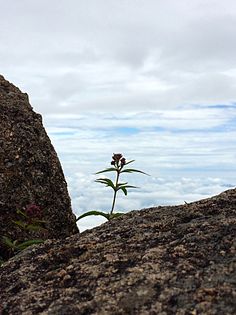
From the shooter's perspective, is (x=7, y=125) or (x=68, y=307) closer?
(x=68, y=307)

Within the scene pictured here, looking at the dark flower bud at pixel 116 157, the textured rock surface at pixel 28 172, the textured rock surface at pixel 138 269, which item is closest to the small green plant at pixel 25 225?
the textured rock surface at pixel 28 172

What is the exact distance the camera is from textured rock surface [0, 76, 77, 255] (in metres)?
5.83

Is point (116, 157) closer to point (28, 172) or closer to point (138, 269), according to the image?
point (28, 172)

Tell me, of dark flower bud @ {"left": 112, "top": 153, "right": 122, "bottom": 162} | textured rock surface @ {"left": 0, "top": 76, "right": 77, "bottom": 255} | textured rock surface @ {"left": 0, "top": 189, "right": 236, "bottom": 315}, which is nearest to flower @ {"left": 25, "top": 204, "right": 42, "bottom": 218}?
textured rock surface @ {"left": 0, "top": 76, "right": 77, "bottom": 255}

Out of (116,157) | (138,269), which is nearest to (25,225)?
(116,157)

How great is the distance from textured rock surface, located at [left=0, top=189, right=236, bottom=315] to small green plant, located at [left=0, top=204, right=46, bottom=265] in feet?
5.33

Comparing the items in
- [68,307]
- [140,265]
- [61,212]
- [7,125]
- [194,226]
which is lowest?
[68,307]

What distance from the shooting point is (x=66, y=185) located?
6344 mm

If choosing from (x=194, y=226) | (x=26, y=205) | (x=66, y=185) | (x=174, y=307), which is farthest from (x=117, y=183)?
(x=174, y=307)

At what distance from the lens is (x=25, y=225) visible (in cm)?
532

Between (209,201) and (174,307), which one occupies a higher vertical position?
(209,201)

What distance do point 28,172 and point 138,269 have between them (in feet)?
11.2

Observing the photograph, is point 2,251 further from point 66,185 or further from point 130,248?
point 130,248

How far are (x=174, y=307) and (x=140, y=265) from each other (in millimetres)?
432
